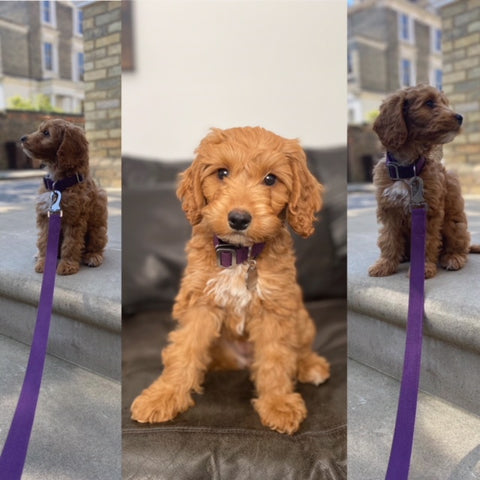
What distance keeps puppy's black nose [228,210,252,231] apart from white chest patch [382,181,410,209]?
0.53 metres

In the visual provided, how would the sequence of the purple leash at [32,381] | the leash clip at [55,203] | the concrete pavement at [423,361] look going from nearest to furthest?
the purple leash at [32,381] < the concrete pavement at [423,361] < the leash clip at [55,203]

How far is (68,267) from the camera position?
1.37m

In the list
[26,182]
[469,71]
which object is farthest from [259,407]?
[469,71]

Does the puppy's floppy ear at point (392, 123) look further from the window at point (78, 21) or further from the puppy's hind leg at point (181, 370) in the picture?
the window at point (78, 21)

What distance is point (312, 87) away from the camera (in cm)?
106

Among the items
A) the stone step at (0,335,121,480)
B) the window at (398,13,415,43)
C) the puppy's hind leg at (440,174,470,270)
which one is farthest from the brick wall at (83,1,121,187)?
the puppy's hind leg at (440,174,470,270)

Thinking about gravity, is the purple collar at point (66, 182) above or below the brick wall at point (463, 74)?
below

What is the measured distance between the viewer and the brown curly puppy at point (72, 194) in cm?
133

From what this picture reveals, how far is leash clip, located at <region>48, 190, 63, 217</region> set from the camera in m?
1.32

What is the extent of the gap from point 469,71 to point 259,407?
3.82 ft

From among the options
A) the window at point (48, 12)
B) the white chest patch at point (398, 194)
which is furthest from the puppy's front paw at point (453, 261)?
the window at point (48, 12)

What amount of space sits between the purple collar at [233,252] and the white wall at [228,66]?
26cm

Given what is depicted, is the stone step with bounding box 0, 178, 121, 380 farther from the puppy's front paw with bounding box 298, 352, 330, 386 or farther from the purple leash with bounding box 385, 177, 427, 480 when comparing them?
the purple leash with bounding box 385, 177, 427, 480

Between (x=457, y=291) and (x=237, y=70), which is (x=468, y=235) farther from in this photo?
(x=237, y=70)
